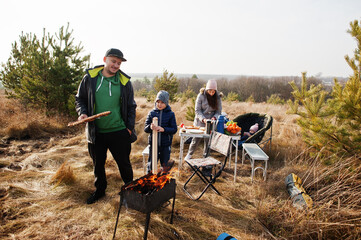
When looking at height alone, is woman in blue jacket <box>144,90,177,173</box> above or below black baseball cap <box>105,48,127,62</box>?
below

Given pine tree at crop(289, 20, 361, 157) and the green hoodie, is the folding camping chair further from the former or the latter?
pine tree at crop(289, 20, 361, 157)

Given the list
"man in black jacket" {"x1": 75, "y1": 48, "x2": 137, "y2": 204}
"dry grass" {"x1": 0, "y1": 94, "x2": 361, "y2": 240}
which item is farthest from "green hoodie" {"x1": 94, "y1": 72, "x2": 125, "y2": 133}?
"dry grass" {"x1": 0, "y1": 94, "x2": 361, "y2": 240}

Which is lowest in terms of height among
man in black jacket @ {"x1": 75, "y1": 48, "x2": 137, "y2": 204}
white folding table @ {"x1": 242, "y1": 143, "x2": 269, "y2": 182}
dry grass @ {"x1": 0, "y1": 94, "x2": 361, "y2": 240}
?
dry grass @ {"x1": 0, "y1": 94, "x2": 361, "y2": 240}

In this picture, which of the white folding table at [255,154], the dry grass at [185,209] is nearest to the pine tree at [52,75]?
the dry grass at [185,209]

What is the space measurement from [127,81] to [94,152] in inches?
42.4

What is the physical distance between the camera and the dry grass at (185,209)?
2361 mm

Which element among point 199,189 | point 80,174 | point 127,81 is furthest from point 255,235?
Result: point 80,174

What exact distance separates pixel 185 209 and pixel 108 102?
1838 mm

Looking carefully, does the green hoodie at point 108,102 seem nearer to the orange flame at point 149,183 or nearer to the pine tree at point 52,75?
the orange flame at point 149,183

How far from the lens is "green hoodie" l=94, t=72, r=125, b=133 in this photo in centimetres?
260

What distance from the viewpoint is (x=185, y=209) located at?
294 cm

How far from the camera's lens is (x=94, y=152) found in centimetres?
281

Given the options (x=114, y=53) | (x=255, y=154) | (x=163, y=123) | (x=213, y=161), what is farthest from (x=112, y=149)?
(x=255, y=154)

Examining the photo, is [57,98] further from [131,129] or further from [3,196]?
[131,129]
